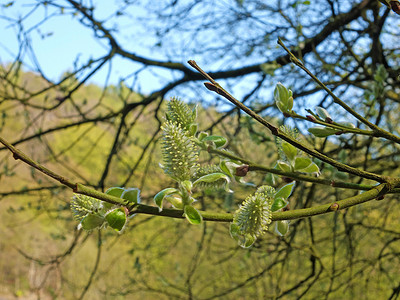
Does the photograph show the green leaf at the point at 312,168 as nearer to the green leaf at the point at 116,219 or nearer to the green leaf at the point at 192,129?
the green leaf at the point at 192,129

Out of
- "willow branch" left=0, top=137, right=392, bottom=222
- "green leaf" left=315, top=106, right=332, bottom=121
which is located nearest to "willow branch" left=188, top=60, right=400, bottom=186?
"willow branch" left=0, top=137, right=392, bottom=222

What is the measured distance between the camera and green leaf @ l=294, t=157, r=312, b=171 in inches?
24.3

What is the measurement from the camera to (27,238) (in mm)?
9383

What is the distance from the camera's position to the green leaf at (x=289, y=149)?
2.03ft

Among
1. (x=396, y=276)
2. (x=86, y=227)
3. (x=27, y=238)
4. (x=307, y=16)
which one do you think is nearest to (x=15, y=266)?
(x=27, y=238)

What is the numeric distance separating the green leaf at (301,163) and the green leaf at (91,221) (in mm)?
291

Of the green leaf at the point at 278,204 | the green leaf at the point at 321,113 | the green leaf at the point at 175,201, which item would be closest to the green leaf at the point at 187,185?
the green leaf at the point at 175,201

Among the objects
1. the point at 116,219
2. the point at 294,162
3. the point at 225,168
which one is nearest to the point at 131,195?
the point at 116,219

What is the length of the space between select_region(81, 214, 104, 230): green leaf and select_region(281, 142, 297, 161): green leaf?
278 mm

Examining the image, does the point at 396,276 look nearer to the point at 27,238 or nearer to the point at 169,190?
the point at 169,190

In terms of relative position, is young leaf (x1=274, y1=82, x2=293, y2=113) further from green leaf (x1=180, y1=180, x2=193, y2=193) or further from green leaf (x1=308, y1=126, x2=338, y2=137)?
green leaf (x1=180, y1=180, x2=193, y2=193)

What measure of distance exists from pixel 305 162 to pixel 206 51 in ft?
Result: 7.87

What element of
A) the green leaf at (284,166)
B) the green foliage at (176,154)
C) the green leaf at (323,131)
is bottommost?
the green foliage at (176,154)

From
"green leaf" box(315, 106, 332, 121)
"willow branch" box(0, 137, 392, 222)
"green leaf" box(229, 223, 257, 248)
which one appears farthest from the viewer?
"green leaf" box(315, 106, 332, 121)
